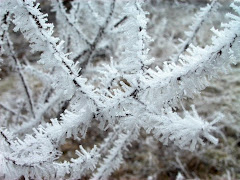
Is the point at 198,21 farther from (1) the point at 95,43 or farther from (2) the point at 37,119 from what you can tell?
(2) the point at 37,119

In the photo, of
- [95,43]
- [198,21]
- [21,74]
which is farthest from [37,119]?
[198,21]

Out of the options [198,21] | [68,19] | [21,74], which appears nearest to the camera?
[198,21]

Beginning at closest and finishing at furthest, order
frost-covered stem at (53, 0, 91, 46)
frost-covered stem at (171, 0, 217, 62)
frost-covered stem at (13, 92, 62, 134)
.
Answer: frost-covered stem at (171, 0, 217, 62), frost-covered stem at (53, 0, 91, 46), frost-covered stem at (13, 92, 62, 134)

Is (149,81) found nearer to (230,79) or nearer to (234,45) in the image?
(234,45)

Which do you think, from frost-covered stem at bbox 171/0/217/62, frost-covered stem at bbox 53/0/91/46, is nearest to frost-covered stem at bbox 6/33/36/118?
frost-covered stem at bbox 53/0/91/46

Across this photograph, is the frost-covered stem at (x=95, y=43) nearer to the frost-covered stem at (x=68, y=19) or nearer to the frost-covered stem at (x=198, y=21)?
the frost-covered stem at (x=68, y=19)

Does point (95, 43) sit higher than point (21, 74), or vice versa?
point (21, 74)

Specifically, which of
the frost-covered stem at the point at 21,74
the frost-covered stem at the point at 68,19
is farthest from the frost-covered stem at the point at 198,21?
the frost-covered stem at the point at 21,74

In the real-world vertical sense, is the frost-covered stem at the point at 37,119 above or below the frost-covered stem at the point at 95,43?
below

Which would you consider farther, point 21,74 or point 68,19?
point 21,74

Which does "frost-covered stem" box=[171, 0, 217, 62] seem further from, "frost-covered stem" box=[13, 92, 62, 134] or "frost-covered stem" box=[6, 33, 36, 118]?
"frost-covered stem" box=[6, 33, 36, 118]

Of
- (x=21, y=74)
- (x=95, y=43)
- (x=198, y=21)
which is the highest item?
Result: (x=21, y=74)
